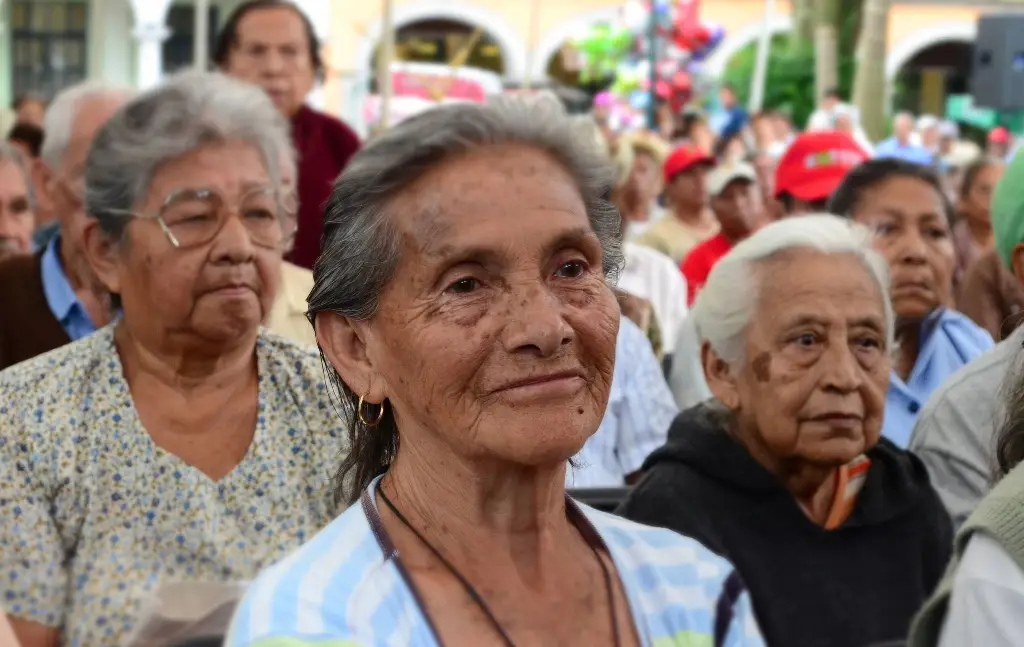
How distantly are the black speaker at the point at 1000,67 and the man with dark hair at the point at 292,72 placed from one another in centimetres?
788

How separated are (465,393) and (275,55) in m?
4.11

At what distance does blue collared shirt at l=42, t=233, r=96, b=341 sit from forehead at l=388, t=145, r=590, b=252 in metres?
2.40

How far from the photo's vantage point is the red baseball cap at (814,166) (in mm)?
6648

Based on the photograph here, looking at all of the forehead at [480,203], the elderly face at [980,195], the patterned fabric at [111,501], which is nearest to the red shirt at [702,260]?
the elderly face at [980,195]

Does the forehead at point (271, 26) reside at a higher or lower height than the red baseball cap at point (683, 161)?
higher

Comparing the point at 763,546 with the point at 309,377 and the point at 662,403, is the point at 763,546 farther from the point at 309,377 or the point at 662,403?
the point at 662,403

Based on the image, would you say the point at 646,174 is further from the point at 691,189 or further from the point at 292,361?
the point at 292,361

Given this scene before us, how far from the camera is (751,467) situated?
11.9 feet

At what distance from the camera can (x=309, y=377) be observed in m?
3.56

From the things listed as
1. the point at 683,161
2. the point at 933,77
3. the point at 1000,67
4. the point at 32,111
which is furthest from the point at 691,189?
the point at 933,77

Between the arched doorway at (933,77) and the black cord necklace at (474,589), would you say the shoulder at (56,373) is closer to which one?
the black cord necklace at (474,589)

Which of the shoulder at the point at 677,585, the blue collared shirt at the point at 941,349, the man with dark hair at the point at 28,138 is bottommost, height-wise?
the man with dark hair at the point at 28,138

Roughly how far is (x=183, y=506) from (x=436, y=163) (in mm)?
1371

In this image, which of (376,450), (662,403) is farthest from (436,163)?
(662,403)
